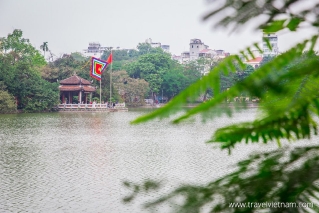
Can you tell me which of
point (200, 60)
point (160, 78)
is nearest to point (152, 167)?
point (160, 78)

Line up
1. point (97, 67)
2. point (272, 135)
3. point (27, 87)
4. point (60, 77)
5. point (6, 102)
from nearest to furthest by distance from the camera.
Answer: point (272, 135) < point (6, 102) < point (27, 87) < point (97, 67) < point (60, 77)

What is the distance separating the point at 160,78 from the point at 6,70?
31.3 ft

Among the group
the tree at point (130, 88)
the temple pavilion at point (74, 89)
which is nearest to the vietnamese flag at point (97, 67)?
the temple pavilion at point (74, 89)

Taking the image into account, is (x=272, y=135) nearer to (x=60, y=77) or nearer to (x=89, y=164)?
(x=89, y=164)

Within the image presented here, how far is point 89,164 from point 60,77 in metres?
18.5

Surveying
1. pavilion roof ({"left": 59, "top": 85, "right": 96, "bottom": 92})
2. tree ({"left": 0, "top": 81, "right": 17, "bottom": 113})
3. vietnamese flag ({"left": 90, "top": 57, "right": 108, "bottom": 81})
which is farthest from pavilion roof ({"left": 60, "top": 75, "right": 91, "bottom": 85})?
tree ({"left": 0, "top": 81, "right": 17, "bottom": 113})

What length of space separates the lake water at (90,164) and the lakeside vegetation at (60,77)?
7.20m

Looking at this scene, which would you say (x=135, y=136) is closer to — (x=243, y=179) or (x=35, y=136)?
(x=35, y=136)

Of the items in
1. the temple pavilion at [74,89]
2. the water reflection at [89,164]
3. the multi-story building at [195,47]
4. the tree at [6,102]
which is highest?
the multi-story building at [195,47]

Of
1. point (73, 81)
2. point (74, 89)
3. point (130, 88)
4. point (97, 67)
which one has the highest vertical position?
point (97, 67)

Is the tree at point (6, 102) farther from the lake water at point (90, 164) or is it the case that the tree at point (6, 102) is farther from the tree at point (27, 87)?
the lake water at point (90, 164)

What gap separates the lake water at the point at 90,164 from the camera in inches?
232

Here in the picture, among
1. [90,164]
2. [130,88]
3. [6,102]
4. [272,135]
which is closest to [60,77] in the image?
[130,88]

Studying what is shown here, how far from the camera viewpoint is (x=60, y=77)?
26594 mm
